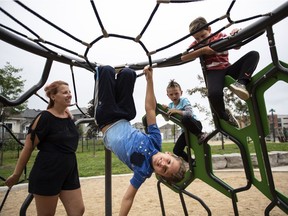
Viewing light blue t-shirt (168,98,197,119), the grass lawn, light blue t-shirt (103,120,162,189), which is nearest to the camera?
light blue t-shirt (103,120,162,189)

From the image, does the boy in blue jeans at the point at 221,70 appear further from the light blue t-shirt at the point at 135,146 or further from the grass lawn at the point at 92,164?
the grass lawn at the point at 92,164

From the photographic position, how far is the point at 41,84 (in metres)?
2.62

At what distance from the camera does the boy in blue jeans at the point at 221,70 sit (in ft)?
5.81

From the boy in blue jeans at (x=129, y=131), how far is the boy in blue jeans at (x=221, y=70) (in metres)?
0.46

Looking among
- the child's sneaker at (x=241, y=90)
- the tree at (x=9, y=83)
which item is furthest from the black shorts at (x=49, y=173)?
the tree at (x=9, y=83)

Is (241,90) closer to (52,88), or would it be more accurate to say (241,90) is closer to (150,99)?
(150,99)

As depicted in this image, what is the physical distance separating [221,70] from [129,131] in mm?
906

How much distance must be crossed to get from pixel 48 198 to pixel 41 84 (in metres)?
1.31

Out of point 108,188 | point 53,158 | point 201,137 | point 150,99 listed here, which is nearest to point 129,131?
point 150,99

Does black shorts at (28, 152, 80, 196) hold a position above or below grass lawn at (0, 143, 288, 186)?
above

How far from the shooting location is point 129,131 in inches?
75.0

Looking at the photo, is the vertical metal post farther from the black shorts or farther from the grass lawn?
the grass lawn

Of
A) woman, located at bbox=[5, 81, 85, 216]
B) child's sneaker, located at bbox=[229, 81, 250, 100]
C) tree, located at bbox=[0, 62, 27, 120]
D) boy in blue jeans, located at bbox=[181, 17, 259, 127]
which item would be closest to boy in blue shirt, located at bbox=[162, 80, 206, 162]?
boy in blue jeans, located at bbox=[181, 17, 259, 127]

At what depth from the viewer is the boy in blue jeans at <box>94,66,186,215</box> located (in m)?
1.81
